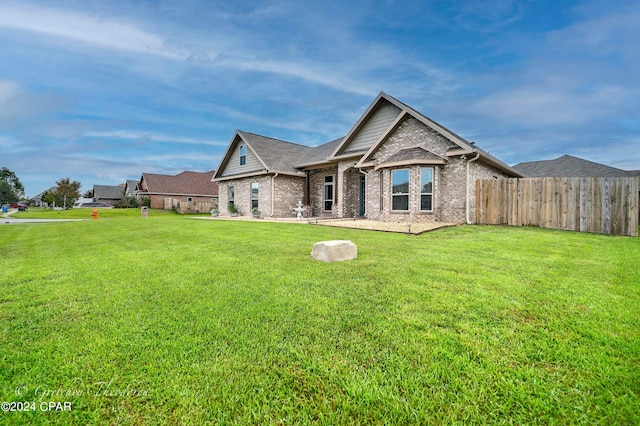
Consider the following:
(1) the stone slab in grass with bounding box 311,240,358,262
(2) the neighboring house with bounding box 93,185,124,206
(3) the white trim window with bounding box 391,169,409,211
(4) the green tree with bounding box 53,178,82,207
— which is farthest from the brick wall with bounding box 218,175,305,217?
(2) the neighboring house with bounding box 93,185,124,206

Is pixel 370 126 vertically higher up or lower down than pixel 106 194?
higher up

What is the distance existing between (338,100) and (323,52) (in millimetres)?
8928

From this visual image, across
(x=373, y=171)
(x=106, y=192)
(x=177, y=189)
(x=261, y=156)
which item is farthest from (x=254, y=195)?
(x=106, y=192)

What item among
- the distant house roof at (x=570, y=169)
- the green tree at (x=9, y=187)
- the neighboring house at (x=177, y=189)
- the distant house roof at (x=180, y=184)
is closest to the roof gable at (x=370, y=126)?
the distant house roof at (x=570, y=169)

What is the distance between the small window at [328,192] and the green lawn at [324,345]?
1421cm

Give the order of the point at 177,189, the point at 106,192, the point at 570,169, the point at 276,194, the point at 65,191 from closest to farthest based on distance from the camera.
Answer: the point at 276,194, the point at 570,169, the point at 177,189, the point at 65,191, the point at 106,192

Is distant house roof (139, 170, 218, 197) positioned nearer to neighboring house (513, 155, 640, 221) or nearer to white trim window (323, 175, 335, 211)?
white trim window (323, 175, 335, 211)

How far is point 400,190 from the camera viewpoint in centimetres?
1274

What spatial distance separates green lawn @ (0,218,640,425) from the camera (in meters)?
1.62

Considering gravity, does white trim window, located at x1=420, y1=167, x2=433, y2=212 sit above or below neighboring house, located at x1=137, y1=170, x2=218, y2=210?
below

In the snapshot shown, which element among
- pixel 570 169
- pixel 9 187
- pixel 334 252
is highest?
pixel 9 187

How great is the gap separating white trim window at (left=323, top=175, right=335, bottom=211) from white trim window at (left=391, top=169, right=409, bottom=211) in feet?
20.3

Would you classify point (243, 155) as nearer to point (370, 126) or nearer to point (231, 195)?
point (231, 195)

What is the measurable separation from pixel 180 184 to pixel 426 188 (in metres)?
38.2
